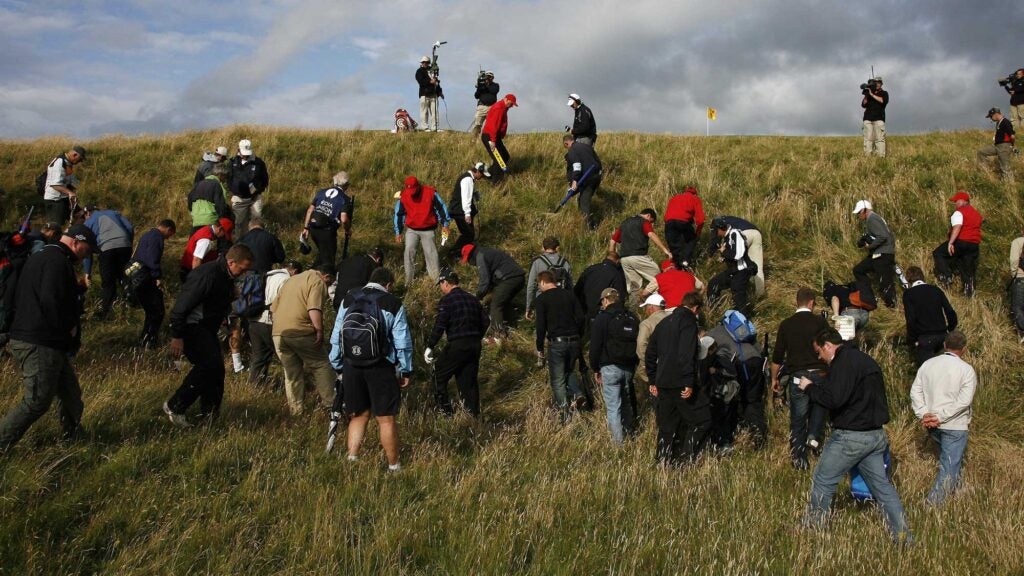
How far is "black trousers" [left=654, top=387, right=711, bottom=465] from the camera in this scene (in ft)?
20.7

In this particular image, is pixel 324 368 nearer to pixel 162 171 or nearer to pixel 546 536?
pixel 546 536

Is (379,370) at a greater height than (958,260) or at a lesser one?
lesser

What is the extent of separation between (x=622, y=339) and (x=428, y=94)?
12.4 meters

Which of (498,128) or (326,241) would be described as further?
(498,128)

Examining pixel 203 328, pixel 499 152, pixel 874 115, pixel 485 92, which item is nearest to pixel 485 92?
pixel 485 92

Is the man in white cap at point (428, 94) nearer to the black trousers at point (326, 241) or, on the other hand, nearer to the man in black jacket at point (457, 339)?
the black trousers at point (326, 241)

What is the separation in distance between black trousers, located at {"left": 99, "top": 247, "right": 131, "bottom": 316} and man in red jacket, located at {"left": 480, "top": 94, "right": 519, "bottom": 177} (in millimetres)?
6808

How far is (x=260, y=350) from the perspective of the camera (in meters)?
8.11

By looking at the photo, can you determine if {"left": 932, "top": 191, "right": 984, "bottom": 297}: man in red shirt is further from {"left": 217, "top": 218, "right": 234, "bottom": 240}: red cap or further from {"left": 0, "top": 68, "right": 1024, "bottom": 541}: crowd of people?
{"left": 217, "top": 218, "right": 234, "bottom": 240}: red cap

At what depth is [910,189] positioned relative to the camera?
41.0 feet

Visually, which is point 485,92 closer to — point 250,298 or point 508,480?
point 250,298

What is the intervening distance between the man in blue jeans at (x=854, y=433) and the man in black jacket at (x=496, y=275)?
4896mm

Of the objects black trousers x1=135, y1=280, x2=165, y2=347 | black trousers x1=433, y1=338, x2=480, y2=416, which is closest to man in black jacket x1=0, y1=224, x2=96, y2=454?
black trousers x1=433, y1=338, x2=480, y2=416

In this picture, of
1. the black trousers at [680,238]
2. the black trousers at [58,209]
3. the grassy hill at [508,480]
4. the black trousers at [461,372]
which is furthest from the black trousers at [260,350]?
the black trousers at [680,238]
